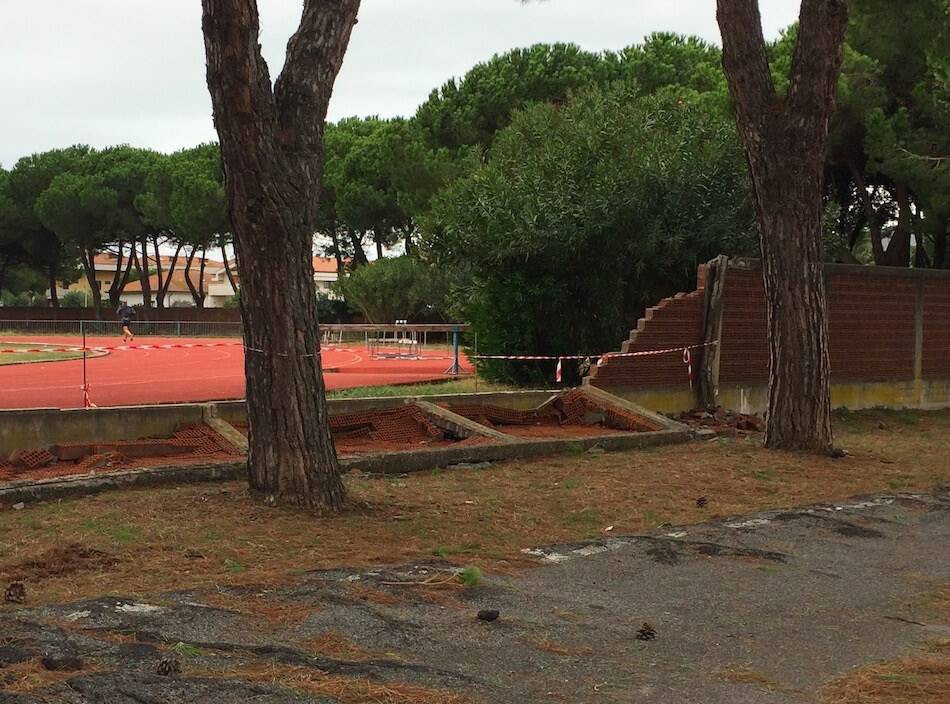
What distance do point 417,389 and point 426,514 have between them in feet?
34.4

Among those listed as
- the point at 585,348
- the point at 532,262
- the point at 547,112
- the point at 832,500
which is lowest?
the point at 832,500

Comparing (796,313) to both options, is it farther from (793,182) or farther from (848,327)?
(848,327)

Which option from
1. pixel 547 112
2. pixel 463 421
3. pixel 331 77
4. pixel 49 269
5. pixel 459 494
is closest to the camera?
pixel 331 77

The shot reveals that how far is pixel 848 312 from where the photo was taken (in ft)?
55.7

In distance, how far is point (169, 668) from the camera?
4.18 m

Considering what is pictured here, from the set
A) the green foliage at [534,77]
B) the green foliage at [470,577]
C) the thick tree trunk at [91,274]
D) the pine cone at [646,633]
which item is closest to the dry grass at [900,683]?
the pine cone at [646,633]

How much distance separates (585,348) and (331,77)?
10233 millimetres

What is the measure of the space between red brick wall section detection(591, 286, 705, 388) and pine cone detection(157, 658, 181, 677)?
1036 centimetres

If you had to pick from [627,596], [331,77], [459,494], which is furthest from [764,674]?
[331,77]

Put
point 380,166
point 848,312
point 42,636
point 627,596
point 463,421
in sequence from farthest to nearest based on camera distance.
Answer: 1. point 380,166
2. point 848,312
3. point 463,421
4. point 627,596
5. point 42,636

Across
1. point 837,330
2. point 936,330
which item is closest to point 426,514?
point 837,330

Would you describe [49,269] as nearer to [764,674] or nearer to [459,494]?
[459,494]

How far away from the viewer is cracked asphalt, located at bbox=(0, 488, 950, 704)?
14.4 ft

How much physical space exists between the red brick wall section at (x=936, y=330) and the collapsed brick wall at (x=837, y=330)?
2cm
